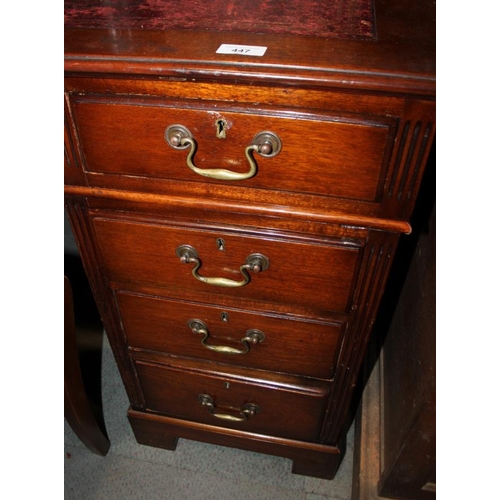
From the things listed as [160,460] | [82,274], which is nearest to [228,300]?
[160,460]

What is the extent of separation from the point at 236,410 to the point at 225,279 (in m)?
0.39

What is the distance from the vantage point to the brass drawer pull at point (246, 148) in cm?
58

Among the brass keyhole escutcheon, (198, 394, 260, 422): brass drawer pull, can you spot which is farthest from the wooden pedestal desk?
(198, 394, 260, 422): brass drawer pull

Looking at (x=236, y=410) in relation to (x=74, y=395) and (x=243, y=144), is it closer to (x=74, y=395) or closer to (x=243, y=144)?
(x=74, y=395)

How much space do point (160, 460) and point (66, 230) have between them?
2.48 feet

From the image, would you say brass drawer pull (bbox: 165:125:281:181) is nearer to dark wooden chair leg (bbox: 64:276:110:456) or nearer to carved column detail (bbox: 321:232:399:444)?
carved column detail (bbox: 321:232:399:444)

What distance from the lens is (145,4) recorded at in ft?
2.23

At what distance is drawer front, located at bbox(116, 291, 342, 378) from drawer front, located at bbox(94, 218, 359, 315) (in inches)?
1.4

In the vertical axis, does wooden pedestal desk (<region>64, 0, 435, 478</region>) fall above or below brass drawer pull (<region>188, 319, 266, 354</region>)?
above

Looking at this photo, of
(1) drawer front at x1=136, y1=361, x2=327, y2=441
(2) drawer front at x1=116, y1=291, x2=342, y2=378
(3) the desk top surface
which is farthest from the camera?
(1) drawer front at x1=136, y1=361, x2=327, y2=441

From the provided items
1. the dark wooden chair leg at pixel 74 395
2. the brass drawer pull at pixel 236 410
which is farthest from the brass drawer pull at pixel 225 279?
the brass drawer pull at pixel 236 410

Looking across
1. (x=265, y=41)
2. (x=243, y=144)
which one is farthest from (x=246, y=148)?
(x=265, y=41)

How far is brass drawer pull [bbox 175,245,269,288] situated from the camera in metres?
0.71

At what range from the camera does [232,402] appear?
100cm
